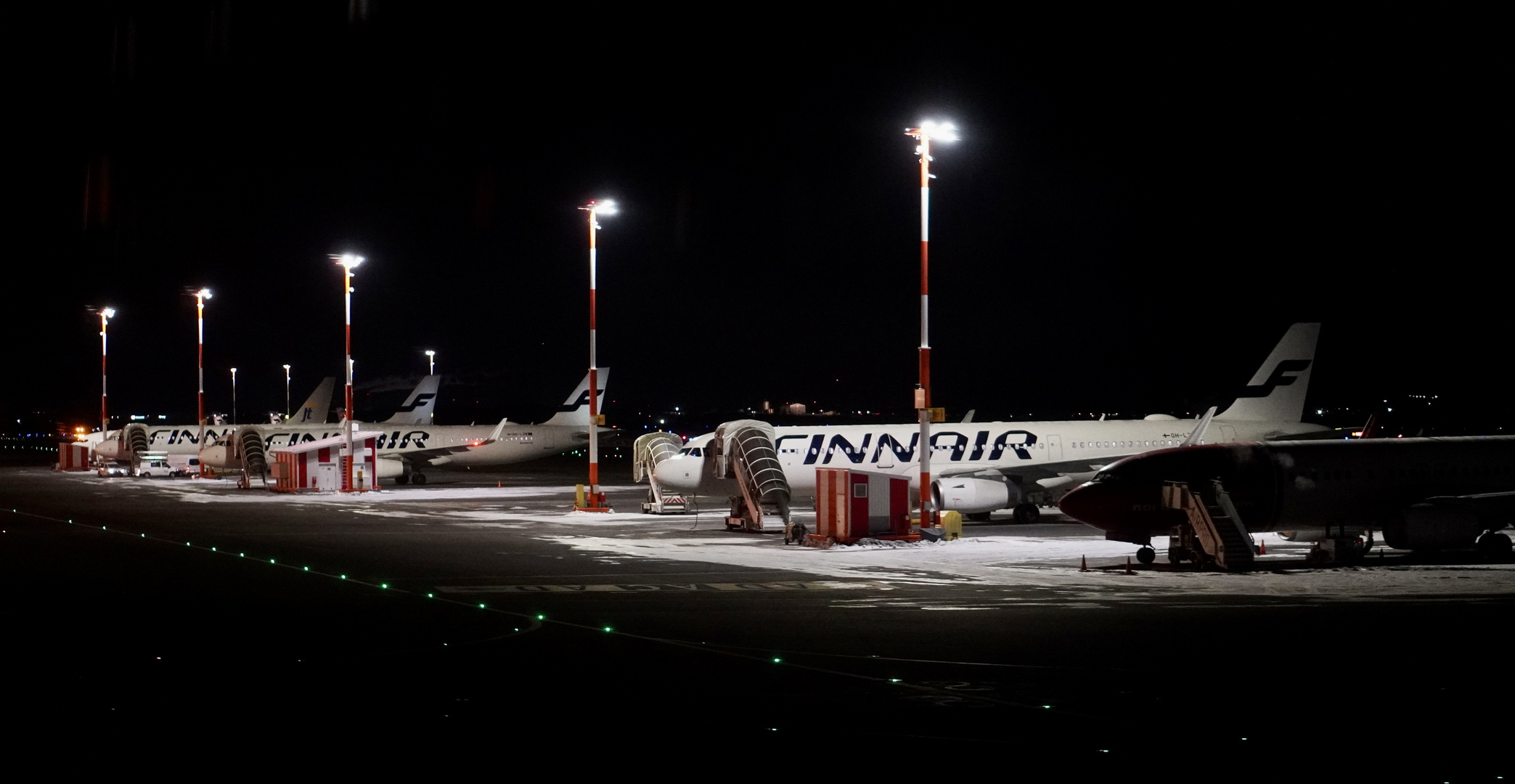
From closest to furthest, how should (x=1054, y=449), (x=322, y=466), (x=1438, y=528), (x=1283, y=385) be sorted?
(x=1438, y=528) → (x=1054, y=449) → (x=1283, y=385) → (x=322, y=466)

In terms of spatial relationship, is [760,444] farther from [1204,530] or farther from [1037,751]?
[1037,751]

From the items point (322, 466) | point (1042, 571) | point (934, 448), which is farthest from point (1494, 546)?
point (322, 466)

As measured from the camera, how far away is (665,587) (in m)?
23.8

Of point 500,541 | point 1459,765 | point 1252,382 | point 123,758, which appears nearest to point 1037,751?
point 1459,765

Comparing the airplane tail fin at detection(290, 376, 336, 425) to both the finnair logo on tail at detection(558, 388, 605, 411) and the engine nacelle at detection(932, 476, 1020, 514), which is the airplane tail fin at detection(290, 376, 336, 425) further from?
the engine nacelle at detection(932, 476, 1020, 514)

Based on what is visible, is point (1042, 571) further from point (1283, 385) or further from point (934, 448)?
point (1283, 385)

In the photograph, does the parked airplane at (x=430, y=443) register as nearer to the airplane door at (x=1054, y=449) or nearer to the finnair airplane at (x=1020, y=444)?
the finnair airplane at (x=1020, y=444)

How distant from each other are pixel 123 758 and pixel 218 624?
8339 mm

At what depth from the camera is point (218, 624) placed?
18.8 m

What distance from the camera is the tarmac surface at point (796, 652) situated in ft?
38.6

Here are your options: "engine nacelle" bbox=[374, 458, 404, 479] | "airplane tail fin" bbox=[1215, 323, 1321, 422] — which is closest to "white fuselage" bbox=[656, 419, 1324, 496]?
"airplane tail fin" bbox=[1215, 323, 1321, 422]

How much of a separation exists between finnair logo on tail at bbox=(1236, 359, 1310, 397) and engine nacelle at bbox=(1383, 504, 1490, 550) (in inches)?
833

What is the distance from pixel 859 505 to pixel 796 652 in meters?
16.9

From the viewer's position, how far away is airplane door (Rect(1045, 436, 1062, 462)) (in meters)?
44.9
